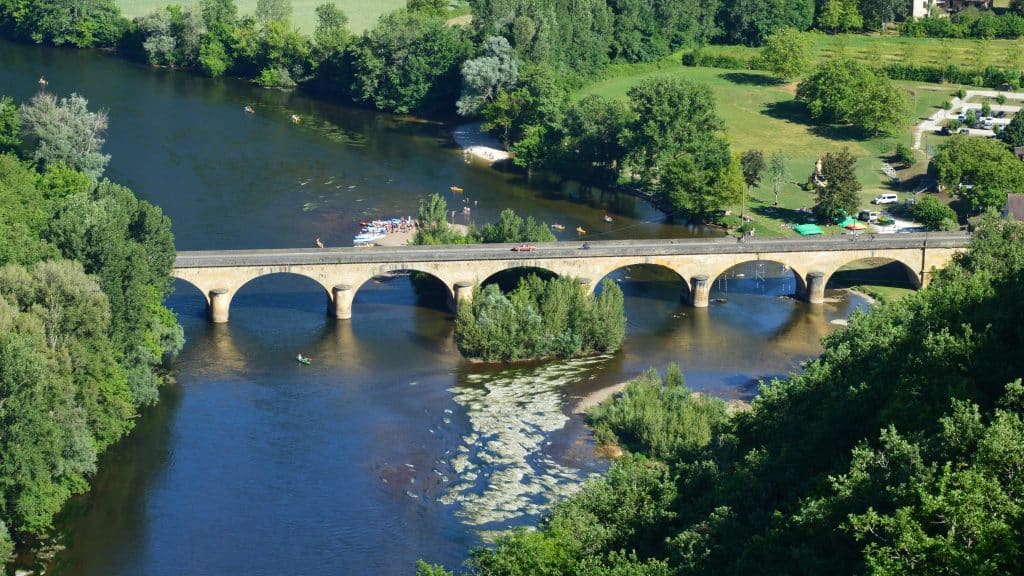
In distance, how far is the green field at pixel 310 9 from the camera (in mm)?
177000

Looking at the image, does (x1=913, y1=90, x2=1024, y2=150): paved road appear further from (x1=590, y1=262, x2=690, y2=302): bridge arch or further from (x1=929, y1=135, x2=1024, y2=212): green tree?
(x1=590, y1=262, x2=690, y2=302): bridge arch

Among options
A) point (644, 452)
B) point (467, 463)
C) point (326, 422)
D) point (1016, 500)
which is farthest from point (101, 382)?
point (1016, 500)

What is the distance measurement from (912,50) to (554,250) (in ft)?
260

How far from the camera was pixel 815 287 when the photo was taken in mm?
103812

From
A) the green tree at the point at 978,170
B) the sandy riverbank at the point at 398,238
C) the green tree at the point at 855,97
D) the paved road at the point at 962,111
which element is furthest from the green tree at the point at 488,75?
the green tree at the point at 978,170

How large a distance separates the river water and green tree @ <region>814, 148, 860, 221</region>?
388 inches

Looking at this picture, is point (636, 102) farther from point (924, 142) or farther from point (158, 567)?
point (158, 567)

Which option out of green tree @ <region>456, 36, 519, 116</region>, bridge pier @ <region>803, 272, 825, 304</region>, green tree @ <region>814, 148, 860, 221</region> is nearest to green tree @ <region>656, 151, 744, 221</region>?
green tree @ <region>814, 148, 860, 221</region>

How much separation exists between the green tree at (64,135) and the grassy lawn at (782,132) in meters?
51.8

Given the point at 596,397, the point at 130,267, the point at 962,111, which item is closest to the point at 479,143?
the point at 962,111

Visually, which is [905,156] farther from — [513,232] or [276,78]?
[276,78]

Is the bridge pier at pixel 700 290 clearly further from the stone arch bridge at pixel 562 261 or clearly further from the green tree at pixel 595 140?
the green tree at pixel 595 140

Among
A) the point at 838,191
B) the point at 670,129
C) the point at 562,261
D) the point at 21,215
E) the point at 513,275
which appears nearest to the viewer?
the point at 21,215

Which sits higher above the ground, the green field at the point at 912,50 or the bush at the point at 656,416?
the green field at the point at 912,50
